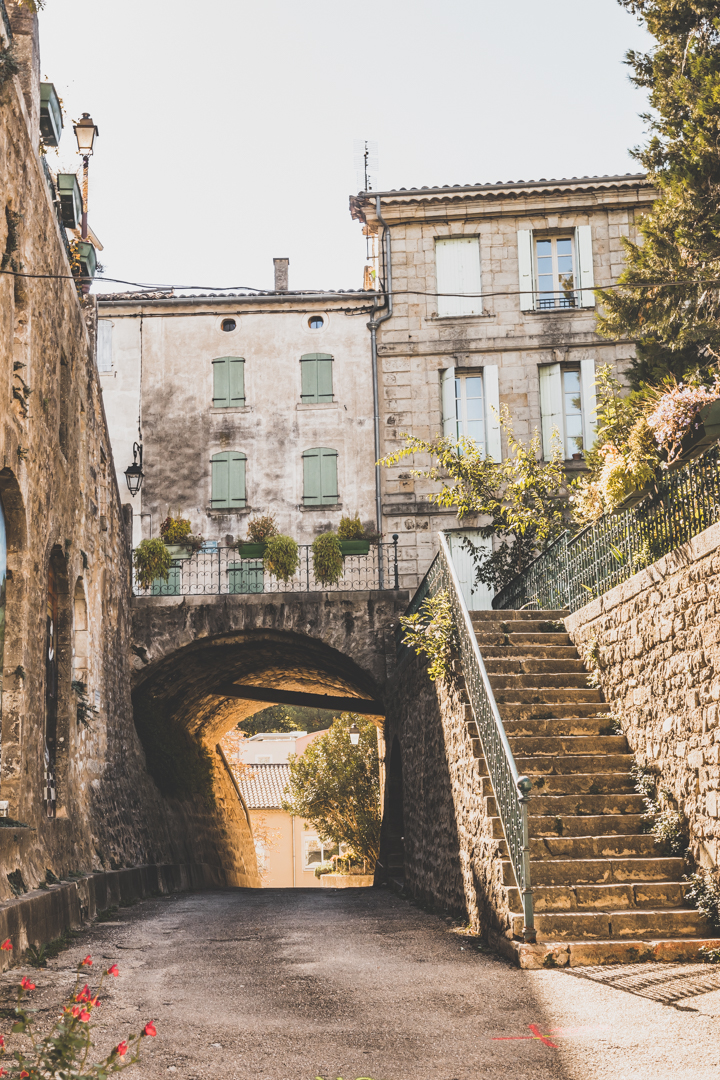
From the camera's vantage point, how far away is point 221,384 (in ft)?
65.9

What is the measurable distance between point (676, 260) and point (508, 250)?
8614 mm

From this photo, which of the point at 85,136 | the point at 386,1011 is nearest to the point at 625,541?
the point at 386,1011

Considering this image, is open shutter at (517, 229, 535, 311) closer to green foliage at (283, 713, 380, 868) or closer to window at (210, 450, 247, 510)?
window at (210, 450, 247, 510)

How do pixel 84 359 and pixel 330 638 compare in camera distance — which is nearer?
pixel 84 359

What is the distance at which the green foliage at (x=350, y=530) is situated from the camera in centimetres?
1861

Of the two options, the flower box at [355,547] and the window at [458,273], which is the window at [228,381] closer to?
the flower box at [355,547]

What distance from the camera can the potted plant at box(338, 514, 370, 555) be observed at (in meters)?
18.6

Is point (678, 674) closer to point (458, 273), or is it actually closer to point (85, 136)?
point (85, 136)

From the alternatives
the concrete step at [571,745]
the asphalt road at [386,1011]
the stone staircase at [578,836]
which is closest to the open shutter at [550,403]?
the stone staircase at [578,836]

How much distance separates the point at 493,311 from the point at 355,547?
17.3ft

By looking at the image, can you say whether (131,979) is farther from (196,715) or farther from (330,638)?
(196,715)

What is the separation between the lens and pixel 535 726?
9.00 m

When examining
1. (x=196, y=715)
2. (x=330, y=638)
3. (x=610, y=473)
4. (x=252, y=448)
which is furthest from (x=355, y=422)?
(x=610, y=473)

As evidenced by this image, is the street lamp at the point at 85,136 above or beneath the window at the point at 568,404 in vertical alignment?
above
